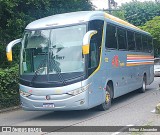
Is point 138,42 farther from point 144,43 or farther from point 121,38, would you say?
point 121,38

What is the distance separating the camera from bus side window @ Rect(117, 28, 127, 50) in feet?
49.8

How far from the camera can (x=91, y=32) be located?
1141 cm

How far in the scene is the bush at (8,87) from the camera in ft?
47.4

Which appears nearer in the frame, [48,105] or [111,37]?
[48,105]

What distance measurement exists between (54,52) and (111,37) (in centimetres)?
311

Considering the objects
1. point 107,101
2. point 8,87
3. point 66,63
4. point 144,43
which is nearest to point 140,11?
point 144,43

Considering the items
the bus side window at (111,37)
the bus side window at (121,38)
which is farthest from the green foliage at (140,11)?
the bus side window at (111,37)

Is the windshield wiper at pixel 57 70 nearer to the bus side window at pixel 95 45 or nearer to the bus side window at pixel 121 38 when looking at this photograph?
the bus side window at pixel 95 45

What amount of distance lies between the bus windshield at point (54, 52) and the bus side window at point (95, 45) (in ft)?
1.43

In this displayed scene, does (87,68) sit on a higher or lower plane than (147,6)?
lower

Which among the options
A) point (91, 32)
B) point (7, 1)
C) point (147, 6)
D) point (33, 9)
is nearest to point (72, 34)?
point (91, 32)

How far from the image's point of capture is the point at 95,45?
40.6 feet

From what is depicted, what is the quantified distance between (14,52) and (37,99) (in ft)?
23.5

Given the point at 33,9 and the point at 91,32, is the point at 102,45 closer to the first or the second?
the point at 91,32
